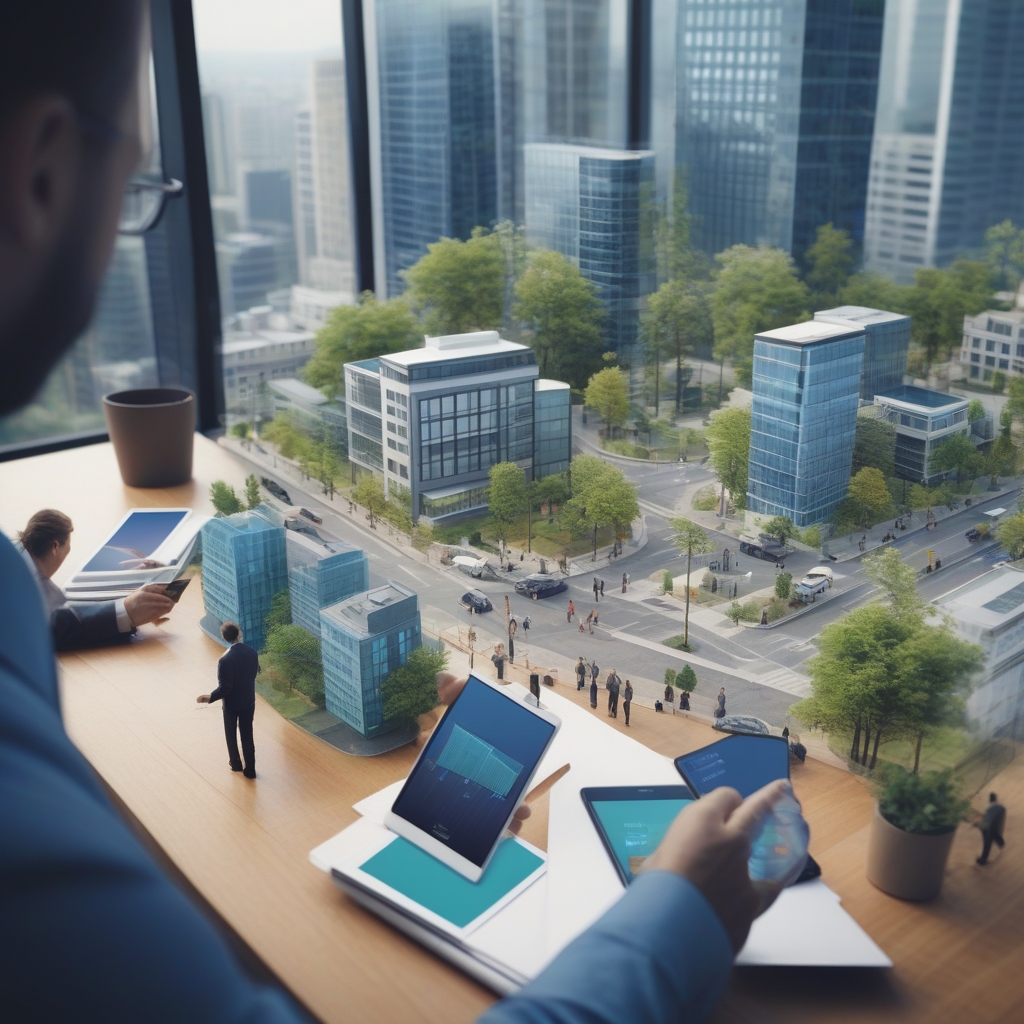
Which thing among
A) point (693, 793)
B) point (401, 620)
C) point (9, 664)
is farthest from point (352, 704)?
point (9, 664)

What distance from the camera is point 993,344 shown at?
1277mm

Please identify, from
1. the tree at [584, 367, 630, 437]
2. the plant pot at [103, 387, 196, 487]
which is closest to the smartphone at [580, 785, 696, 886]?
the tree at [584, 367, 630, 437]

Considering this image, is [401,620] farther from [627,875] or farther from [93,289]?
[93,289]

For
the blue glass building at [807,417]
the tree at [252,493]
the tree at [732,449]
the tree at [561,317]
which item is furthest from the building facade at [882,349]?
the tree at [252,493]

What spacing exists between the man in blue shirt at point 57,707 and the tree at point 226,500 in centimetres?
158

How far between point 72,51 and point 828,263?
4.06 feet

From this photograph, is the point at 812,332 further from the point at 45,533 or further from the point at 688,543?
the point at 45,533

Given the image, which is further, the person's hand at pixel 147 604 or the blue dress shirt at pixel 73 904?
the person's hand at pixel 147 604

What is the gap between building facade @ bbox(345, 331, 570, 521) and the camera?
66.7 inches

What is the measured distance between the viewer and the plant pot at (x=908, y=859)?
117 cm

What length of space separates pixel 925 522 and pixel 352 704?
0.84 meters

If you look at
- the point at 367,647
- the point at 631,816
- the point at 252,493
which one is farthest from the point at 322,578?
the point at 631,816

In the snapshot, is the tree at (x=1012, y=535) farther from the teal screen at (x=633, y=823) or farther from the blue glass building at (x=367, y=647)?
the blue glass building at (x=367, y=647)

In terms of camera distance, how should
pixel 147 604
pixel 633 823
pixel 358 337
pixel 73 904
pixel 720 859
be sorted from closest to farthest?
pixel 73 904, pixel 720 859, pixel 633 823, pixel 147 604, pixel 358 337
